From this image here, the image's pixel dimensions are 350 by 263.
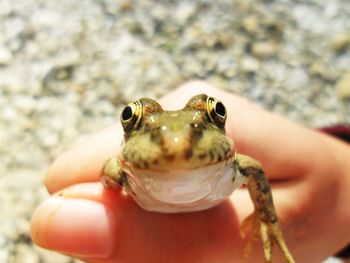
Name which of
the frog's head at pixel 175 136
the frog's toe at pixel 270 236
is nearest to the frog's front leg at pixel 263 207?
the frog's toe at pixel 270 236

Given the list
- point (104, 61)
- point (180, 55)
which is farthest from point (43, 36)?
point (180, 55)

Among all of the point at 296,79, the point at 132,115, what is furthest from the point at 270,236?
the point at 296,79

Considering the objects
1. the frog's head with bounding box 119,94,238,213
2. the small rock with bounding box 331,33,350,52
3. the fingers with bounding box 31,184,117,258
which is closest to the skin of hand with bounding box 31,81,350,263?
the fingers with bounding box 31,184,117,258

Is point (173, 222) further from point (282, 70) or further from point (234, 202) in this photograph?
point (282, 70)

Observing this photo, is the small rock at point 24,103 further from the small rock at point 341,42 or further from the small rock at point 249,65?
the small rock at point 341,42

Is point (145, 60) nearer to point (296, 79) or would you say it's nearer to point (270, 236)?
point (296, 79)

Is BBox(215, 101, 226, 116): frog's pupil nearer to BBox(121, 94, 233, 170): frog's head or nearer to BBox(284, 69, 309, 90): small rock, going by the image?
BBox(121, 94, 233, 170): frog's head
